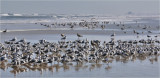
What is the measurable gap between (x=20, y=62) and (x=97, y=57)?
4.70 m

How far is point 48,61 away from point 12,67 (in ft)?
6.78

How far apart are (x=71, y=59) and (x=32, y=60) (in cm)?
244

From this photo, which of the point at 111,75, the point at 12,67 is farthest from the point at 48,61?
the point at 111,75

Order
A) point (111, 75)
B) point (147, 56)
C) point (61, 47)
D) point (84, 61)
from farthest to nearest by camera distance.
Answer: point (61, 47), point (147, 56), point (84, 61), point (111, 75)

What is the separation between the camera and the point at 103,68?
1942cm

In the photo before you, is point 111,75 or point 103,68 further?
point 103,68

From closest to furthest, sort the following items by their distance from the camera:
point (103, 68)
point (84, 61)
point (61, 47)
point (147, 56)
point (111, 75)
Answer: point (111, 75) < point (103, 68) < point (84, 61) < point (147, 56) < point (61, 47)

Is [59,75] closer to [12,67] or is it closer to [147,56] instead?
[12,67]

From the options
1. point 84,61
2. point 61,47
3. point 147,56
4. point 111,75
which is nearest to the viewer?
point 111,75

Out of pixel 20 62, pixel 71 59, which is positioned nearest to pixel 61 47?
pixel 71 59

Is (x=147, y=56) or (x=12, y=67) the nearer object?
(x=12, y=67)

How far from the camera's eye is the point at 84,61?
69.6 ft

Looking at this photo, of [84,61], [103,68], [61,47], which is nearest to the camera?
[103,68]

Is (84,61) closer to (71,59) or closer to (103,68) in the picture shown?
(71,59)
